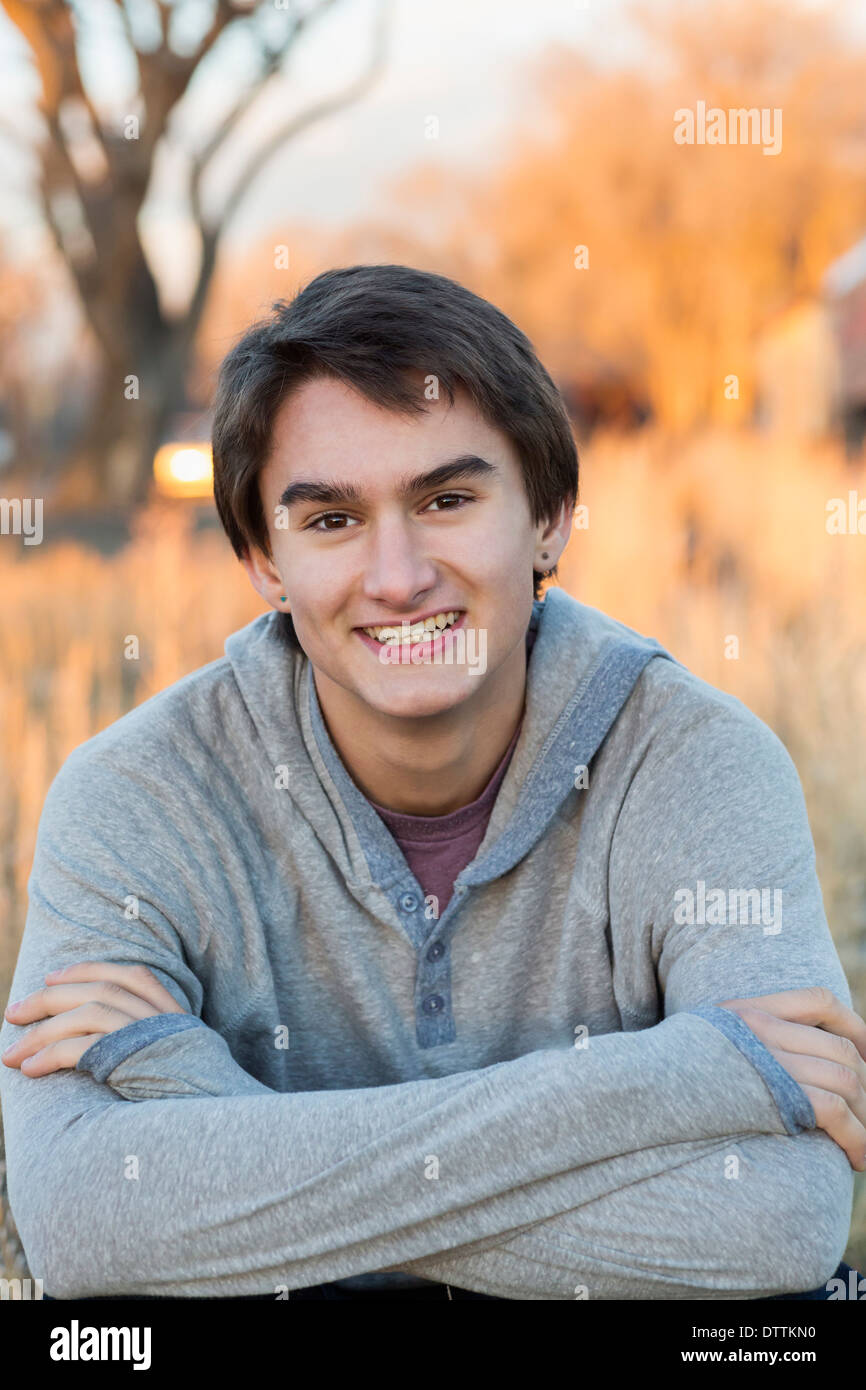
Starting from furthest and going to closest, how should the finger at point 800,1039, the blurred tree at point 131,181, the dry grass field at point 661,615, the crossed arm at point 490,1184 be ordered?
the blurred tree at point 131,181
the dry grass field at point 661,615
the finger at point 800,1039
the crossed arm at point 490,1184

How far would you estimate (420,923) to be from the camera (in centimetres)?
205

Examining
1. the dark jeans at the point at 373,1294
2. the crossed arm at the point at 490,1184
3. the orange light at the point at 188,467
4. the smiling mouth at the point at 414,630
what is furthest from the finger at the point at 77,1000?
the orange light at the point at 188,467

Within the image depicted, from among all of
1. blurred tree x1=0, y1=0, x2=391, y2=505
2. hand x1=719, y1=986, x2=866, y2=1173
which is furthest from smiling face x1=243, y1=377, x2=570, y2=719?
blurred tree x1=0, y1=0, x2=391, y2=505

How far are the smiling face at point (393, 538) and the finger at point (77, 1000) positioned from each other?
0.54m

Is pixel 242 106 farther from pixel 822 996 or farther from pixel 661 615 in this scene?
pixel 822 996

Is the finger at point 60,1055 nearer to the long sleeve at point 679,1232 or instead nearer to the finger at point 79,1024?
the finger at point 79,1024

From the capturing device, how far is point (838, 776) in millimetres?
3938

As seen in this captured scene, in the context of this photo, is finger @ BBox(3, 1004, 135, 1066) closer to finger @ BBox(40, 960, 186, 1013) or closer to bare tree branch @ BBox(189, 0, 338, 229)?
finger @ BBox(40, 960, 186, 1013)

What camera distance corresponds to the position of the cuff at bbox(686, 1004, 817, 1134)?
65.0 inches

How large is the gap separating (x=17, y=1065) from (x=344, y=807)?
605mm

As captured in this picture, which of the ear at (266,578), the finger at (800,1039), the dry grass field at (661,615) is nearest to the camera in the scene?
the finger at (800,1039)

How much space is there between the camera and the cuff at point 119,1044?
174cm
